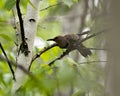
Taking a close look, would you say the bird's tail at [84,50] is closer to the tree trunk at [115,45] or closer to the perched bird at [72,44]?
the perched bird at [72,44]

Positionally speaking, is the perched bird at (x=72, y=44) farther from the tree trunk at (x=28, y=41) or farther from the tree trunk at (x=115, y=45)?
the tree trunk at (x=115, y=45)

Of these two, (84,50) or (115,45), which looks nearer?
(115,45)

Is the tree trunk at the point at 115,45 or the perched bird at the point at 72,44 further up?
the tree trunk at the point at 115,45

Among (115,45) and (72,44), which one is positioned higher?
(115,45)

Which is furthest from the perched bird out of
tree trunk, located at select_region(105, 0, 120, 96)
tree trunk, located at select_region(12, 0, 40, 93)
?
tree trunk, located at select_region(105, 0, 120, 96)

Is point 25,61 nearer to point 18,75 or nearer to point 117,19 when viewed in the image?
point 18,75

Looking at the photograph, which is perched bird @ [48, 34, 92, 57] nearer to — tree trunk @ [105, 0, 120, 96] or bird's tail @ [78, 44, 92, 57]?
bird's tail @ [78, 44, 92, 57]

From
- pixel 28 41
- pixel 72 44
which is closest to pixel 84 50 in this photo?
pixel 72 44

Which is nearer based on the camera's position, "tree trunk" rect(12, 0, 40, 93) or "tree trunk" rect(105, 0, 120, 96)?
"tree trunk" rect(105, 0, 120, 96)

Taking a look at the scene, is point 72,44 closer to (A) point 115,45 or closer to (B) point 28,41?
(B) point 28,41

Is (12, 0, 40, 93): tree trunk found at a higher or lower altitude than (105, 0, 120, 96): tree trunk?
lower

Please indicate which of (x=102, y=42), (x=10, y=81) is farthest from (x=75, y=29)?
(x=102, y=42)

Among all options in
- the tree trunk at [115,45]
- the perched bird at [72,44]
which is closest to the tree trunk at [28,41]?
the perched bird at [72,44]

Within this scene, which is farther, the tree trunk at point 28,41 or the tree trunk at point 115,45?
the tree trunk at point 28,41
